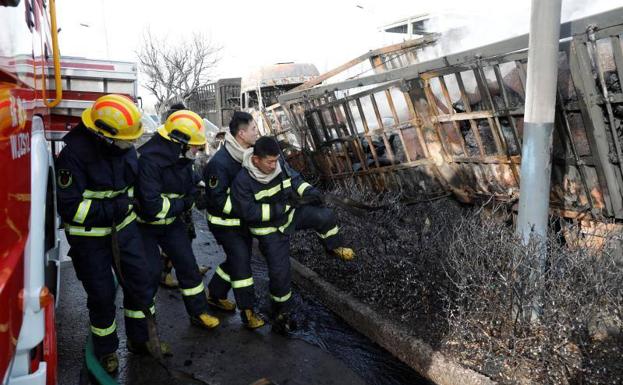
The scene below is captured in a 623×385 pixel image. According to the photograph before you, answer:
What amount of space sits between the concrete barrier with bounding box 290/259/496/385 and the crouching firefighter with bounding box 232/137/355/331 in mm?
454

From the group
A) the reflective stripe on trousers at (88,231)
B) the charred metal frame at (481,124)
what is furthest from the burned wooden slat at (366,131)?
the reflective stripe on trousers at (88,231)

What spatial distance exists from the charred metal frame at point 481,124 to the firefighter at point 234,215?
6.16 feet

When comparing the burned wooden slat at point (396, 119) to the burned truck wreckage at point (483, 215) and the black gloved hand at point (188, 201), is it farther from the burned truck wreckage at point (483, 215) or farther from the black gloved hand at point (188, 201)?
the black gloved hand at point (188, 201)

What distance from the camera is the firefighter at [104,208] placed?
3010mm

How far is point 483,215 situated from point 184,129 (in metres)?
2.79

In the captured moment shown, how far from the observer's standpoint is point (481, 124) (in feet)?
14.8

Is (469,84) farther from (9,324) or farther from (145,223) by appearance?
(9,324)

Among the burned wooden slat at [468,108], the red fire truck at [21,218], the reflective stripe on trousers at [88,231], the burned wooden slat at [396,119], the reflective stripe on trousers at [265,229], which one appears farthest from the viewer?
the burned wooden slat at [396,119]

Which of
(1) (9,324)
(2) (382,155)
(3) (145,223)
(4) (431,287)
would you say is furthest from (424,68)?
(1) (9,324)

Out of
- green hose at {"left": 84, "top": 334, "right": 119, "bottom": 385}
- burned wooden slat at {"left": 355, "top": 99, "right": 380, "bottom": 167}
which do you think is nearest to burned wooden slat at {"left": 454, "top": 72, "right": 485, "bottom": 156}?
burned wooden slat at {"left": 355, "top": 99, "right": 380, "bottom": 167}

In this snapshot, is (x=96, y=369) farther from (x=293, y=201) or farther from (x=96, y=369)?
(x=293, y=201)

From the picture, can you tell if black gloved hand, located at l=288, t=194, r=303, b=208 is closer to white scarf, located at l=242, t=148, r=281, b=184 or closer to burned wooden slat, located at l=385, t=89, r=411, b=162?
white scarf, located at l=242, t=148, r=281, b=184

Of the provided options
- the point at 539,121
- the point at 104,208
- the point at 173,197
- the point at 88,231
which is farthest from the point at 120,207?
the point at 539,121

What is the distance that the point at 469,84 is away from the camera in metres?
4.48
